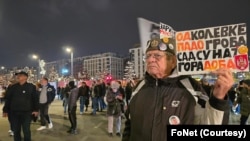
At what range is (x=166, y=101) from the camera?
120 inches

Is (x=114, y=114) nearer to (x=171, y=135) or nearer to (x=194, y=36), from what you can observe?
(x=194, y=36)

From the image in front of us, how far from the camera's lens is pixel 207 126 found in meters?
2.53

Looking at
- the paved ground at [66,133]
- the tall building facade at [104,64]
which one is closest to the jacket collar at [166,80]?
the paved ground at [66,133]

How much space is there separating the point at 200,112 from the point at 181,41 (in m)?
2.95

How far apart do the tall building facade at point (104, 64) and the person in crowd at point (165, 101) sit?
591 feet

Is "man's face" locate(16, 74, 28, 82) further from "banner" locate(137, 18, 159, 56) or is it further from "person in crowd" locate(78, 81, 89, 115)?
"person in crowd" locate(78, 81, 89, 115)

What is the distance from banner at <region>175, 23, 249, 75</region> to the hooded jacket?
172 cm

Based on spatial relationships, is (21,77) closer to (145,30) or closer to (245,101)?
(145,30)

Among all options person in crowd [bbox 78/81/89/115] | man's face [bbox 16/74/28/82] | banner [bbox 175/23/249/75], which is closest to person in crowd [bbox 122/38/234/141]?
banner [bbox 175/23/249/75]

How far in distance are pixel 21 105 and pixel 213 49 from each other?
586cm

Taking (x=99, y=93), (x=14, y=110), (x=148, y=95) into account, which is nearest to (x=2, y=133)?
(x=14, y=110)

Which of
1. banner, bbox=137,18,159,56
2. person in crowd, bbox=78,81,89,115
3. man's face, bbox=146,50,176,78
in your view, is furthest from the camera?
person in crowd, bbox=78,81,89,115

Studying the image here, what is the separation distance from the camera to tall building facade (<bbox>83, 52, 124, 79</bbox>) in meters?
187

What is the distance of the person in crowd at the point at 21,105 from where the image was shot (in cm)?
925
